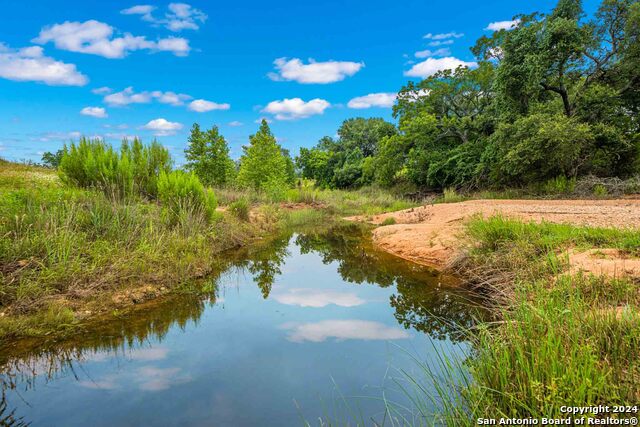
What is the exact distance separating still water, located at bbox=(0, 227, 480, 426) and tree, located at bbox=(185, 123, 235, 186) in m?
20.2

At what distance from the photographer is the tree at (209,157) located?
84.6ft

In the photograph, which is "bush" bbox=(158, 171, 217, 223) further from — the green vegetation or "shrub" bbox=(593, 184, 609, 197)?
"shrub" bbox=(593, 184, 609, 197)

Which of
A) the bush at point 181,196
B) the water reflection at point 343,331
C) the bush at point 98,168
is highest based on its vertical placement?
the bush at point 98,168

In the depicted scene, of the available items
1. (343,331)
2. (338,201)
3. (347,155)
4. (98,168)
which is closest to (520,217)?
(343,331)

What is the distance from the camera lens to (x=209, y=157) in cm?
2619

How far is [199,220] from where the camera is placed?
9.89 meters

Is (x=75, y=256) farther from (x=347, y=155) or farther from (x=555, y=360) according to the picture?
(x=347, y=155)

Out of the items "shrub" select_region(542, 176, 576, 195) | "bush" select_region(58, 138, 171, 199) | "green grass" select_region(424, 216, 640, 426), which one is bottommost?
"green grass" select_region(424, 216, 640, 426)

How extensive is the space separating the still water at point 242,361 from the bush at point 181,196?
3.46 metres

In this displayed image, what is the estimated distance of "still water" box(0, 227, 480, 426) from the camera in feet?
10.7

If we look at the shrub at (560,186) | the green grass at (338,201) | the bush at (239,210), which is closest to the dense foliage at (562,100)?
the shrub at (560,186)

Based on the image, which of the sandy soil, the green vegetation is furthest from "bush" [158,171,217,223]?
the sandy soil

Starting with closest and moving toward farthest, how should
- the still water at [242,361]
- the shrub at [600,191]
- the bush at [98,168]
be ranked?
the still water at [242,361]
the bush at [98,168]
the shrub at [600,191]

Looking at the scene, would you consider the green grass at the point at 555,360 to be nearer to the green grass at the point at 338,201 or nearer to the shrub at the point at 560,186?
the shrub at the point at 560,186
